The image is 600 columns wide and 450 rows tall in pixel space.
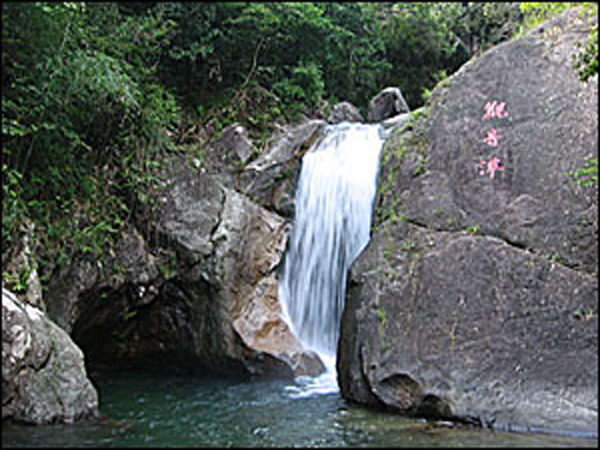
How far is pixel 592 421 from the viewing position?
5.13 m

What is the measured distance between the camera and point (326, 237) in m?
9.54

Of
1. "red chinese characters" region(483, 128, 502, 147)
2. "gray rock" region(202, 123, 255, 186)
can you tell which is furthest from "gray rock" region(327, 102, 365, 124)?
"red chinese characters" region(483, 128, 502, 147)

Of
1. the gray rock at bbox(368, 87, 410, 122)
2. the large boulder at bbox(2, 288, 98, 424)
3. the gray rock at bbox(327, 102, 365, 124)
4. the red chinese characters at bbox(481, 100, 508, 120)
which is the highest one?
the gray rock at bbox(368, 87, 410, 122)

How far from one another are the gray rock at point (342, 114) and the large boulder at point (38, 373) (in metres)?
8.29

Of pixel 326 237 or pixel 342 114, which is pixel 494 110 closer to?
pixel 326 237

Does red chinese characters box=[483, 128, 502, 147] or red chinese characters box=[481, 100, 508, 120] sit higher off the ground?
red chinese characters box=[481, 100, 508, 120]

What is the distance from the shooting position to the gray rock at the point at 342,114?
13.0m

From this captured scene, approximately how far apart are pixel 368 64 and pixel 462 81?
25.4 ft

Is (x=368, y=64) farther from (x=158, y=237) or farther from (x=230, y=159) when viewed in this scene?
(x=158, y=237)

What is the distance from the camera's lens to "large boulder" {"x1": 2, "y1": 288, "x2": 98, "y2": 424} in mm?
5473

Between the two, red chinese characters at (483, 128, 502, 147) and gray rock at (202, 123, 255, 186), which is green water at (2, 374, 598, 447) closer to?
red chinese characters at (483, 128, 502, 147)

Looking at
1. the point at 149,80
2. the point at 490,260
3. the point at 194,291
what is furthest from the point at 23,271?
the point at 149,80

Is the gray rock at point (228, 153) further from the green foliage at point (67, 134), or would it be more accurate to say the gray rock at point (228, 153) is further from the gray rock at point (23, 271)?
the gray rock at point (23, 271)

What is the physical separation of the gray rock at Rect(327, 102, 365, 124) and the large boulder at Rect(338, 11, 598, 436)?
5325 millimetres
